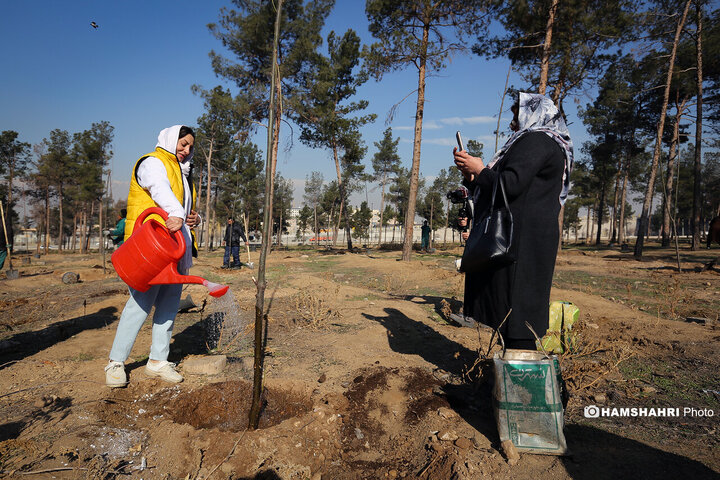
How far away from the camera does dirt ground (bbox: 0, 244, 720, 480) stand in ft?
5.58

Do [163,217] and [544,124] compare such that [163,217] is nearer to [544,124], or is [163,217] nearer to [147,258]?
[147,258]

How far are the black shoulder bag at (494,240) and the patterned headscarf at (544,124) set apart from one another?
1.15ft

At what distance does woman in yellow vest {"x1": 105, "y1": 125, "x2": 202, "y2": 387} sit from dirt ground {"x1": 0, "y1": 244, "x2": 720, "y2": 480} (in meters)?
0.16

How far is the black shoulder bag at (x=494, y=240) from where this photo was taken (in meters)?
1.80

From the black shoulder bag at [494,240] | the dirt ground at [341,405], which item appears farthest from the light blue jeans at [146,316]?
the black shoulder bag at [494,240]

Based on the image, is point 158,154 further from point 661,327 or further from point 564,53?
point 564,53

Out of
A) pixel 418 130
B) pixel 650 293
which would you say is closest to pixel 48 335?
pixel 650 293

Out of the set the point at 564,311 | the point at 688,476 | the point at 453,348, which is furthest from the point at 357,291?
the point at 688,476

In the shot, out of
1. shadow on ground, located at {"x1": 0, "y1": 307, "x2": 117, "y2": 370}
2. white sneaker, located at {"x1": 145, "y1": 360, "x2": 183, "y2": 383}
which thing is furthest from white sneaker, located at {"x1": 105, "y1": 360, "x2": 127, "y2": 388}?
shadow on ground, located at {"x1": 0, "y1": 307, "x2": 117, "y2": 370}

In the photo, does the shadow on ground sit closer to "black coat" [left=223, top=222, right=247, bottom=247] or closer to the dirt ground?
the dirt ground

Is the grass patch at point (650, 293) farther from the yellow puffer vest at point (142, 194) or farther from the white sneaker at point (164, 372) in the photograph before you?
the yellow puffer vest at point (142, 194)

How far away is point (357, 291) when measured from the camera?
20.9ft

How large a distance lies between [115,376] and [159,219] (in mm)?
1128

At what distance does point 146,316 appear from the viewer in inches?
99.5
